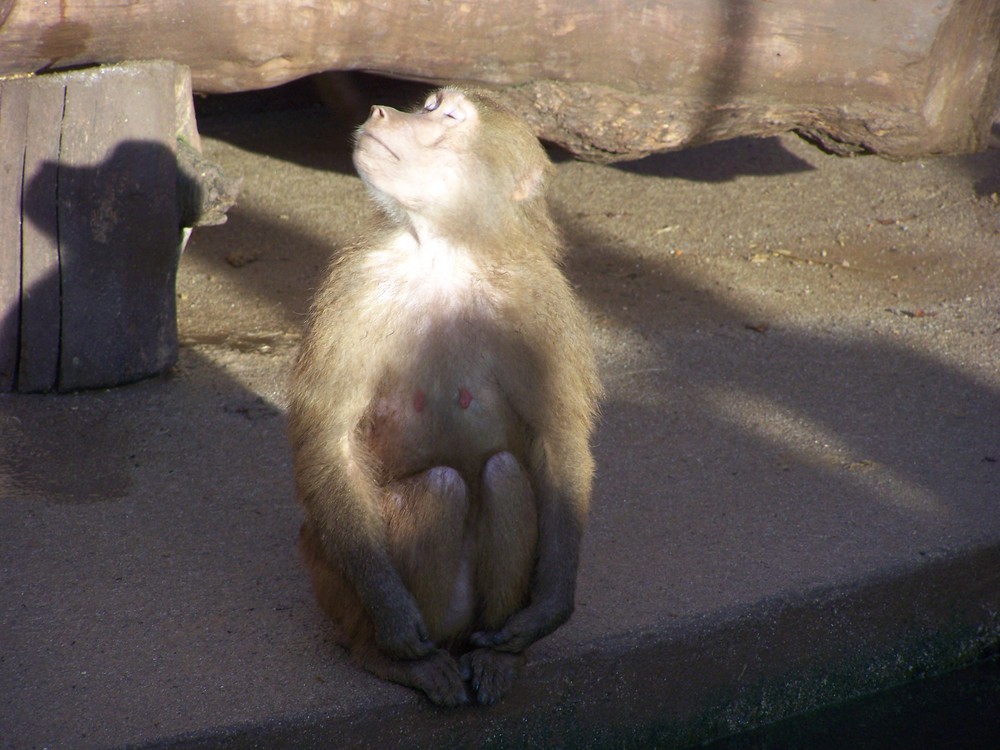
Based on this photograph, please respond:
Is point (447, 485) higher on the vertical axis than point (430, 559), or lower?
higher

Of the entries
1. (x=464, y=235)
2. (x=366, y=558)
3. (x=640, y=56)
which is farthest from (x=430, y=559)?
(x=640, y=56)

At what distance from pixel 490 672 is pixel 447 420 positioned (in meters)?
0.59

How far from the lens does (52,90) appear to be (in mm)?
4027

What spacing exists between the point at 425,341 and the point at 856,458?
1.86m

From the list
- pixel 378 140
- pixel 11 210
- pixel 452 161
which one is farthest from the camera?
pixel 11 210

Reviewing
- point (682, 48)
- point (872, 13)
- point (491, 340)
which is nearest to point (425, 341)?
point (491, 340)

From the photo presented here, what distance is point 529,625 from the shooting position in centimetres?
269

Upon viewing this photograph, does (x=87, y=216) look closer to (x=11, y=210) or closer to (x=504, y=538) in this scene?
(x=11, y=210)

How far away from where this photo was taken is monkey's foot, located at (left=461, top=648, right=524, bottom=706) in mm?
2678

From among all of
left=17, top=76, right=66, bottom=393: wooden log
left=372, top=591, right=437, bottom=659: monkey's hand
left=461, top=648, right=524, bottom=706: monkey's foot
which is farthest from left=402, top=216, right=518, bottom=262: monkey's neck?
left=17, top=76, right=66, bottom=393: wooden log

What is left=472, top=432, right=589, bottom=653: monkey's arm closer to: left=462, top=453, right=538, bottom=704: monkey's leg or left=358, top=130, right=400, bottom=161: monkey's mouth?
left=462, top=453, right=538, bottom=704: monkey's leg

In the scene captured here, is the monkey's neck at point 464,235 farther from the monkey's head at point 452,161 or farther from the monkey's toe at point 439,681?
the monkey's toe at point 439,681

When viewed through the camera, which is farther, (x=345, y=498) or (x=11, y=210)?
(x=11, y=210)

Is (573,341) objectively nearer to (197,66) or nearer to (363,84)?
(197,66)
